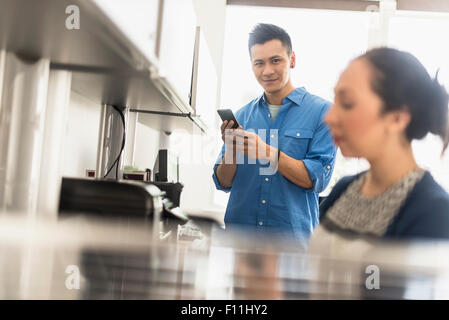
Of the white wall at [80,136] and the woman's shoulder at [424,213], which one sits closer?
the woman's shoulder at [424,213]

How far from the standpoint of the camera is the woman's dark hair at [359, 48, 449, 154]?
1.67 feet

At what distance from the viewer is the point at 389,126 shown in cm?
51

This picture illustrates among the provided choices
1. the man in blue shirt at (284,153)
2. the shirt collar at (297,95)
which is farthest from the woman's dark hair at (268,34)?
the shirt collar at (297,95)

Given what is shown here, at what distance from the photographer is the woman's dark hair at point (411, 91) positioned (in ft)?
1.67

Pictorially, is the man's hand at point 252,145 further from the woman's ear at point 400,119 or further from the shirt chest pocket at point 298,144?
the woman's ear at point 400,119

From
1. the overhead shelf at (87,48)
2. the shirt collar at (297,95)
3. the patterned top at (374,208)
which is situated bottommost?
the patterned top at (374,208)

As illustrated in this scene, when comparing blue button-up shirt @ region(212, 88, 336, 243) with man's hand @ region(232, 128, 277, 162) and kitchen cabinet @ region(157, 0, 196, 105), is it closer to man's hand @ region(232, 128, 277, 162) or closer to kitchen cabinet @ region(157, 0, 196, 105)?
man's hand @ region(232, 128, 277, 162)

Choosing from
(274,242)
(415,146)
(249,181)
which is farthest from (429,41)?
(274,242)

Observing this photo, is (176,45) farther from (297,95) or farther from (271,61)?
(297,95)

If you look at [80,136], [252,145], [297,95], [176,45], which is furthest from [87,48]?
[297,95]

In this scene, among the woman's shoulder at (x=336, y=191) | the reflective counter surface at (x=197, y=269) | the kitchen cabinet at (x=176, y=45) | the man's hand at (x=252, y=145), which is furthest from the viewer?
the man's hand at (x=252, y=145)

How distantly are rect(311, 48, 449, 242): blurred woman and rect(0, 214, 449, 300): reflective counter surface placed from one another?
0.07 meters

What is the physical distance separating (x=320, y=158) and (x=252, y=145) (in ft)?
0.76

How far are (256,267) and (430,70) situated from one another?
34 cm
